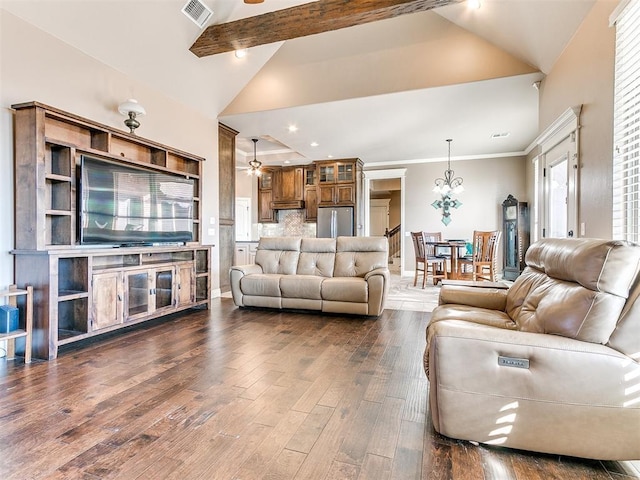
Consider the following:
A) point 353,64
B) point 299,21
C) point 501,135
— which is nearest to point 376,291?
point 353,64

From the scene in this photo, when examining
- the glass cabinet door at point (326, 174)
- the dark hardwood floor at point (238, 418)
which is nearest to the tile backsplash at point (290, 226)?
the glass cabinet door at point (326, 174)

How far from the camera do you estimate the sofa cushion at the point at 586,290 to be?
1454mm

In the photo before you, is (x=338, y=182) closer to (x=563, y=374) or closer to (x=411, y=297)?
(x=411, y=297)

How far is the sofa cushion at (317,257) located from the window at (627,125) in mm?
3101

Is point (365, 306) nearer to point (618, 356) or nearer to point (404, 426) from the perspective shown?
point (404, 426)

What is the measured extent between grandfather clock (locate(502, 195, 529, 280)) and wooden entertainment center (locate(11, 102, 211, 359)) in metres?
6.28

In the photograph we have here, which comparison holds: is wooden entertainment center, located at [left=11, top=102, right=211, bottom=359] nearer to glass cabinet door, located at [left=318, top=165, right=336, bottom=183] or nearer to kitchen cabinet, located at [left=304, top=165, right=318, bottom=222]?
glass cabinet door, located at [left=318, top=165, right=336, bottom=183]

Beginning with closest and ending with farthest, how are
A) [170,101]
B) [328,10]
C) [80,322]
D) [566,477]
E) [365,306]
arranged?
[566,477]
[80,322]
[328,10]
[365,306]
[170,101]

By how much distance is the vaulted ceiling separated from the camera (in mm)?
3254

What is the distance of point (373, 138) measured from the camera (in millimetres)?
6305

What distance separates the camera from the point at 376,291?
4023 mm

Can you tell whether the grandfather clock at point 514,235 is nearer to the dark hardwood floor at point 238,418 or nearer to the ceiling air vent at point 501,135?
the ceiling air vent at point 501,135

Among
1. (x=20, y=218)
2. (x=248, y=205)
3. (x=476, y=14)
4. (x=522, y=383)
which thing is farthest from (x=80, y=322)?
(x=248, y=205)

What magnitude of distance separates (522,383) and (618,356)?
1.30 feet
